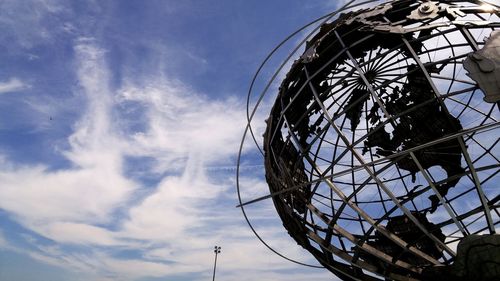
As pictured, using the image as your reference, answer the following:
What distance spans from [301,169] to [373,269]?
2668 millimetres

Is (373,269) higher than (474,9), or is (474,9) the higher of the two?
(474,9)

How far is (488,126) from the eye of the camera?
16.0 feet

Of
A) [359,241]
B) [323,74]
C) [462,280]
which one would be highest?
[323,74]

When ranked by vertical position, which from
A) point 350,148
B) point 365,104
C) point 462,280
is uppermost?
point 365,104

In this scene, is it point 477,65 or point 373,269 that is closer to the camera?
point 477,65

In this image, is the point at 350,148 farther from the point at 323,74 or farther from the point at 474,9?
the point at 474,9

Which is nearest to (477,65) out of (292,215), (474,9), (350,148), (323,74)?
(474,9)

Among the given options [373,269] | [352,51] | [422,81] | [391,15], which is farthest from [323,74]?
[373,269]

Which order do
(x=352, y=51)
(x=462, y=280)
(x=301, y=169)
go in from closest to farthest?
(x=462, y=280) < (x=352, y=51) < (x=301, y=169)

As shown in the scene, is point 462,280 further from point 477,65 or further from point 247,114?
point 247,114

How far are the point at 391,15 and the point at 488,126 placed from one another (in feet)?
11.6

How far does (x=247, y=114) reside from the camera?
30.8 ft

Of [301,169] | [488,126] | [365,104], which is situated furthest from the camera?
[365,104]

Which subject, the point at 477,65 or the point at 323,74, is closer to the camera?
the point at 477,65
